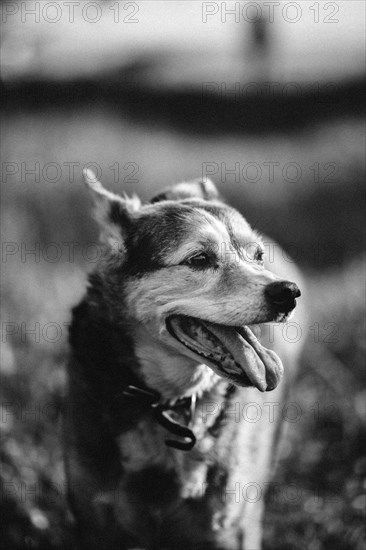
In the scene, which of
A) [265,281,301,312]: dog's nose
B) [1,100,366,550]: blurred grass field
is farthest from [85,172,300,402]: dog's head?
[1,100,366,550]: blurred grass field

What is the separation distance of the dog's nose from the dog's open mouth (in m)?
0.21

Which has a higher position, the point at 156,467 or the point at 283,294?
the point at 283,294

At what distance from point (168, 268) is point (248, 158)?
210 inches

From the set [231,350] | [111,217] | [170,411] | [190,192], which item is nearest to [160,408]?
[170,411]

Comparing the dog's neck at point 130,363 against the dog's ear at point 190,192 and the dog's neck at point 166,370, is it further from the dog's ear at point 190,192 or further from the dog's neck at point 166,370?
the dog's ear at point 190,192

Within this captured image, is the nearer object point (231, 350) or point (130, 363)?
point (231, 350)

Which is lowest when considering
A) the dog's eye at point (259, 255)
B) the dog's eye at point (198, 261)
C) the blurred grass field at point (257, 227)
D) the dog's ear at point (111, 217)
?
the blurred grass field at point (257, 227)

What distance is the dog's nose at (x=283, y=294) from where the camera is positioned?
2637mm

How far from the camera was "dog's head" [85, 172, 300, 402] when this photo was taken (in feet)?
8.81

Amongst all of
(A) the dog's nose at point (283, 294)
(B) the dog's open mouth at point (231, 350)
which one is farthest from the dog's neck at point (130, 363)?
(A) the dog's nose at point (283, 294)

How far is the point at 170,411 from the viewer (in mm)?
3033

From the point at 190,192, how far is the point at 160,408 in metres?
1.25

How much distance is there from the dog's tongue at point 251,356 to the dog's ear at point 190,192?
0.99 meters

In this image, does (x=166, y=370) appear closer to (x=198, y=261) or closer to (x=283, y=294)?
(x=198, y=261)
